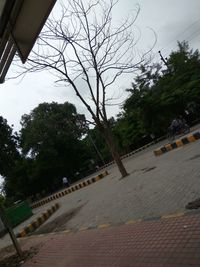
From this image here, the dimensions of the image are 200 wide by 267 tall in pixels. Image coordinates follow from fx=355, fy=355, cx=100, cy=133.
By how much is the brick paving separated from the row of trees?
24939mm

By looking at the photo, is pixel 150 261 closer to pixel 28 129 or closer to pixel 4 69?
pixel 4 69

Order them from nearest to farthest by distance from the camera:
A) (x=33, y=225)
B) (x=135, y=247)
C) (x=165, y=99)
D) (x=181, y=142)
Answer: (x=135, y=247)
(x=33, y=225)
(x=181, y=142)
(x=165, y=99)

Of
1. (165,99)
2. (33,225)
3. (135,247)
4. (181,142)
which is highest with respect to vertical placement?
(165,99)

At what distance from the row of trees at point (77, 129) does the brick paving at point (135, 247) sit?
81.8 ft

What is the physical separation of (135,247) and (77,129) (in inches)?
1634

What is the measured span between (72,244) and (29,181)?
43.7 meters

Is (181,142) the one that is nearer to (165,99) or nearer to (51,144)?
(165,99)

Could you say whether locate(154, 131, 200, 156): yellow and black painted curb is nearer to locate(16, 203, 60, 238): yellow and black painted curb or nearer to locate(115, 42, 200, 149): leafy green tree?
locate(16, 203, 60, 238): yellow and black painted curb

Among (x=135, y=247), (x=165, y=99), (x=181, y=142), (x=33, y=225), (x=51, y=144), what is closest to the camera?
(x=135, y=247)

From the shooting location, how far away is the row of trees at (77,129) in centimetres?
3547

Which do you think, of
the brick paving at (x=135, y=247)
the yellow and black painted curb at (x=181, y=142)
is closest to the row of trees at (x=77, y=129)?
the yellow and black painted curb at (x=181, y=142)

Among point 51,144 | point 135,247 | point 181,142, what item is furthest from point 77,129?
point 135,247

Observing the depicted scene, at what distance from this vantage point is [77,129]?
4722cm

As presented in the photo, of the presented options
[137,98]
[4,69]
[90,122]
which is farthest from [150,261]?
[137,98]
